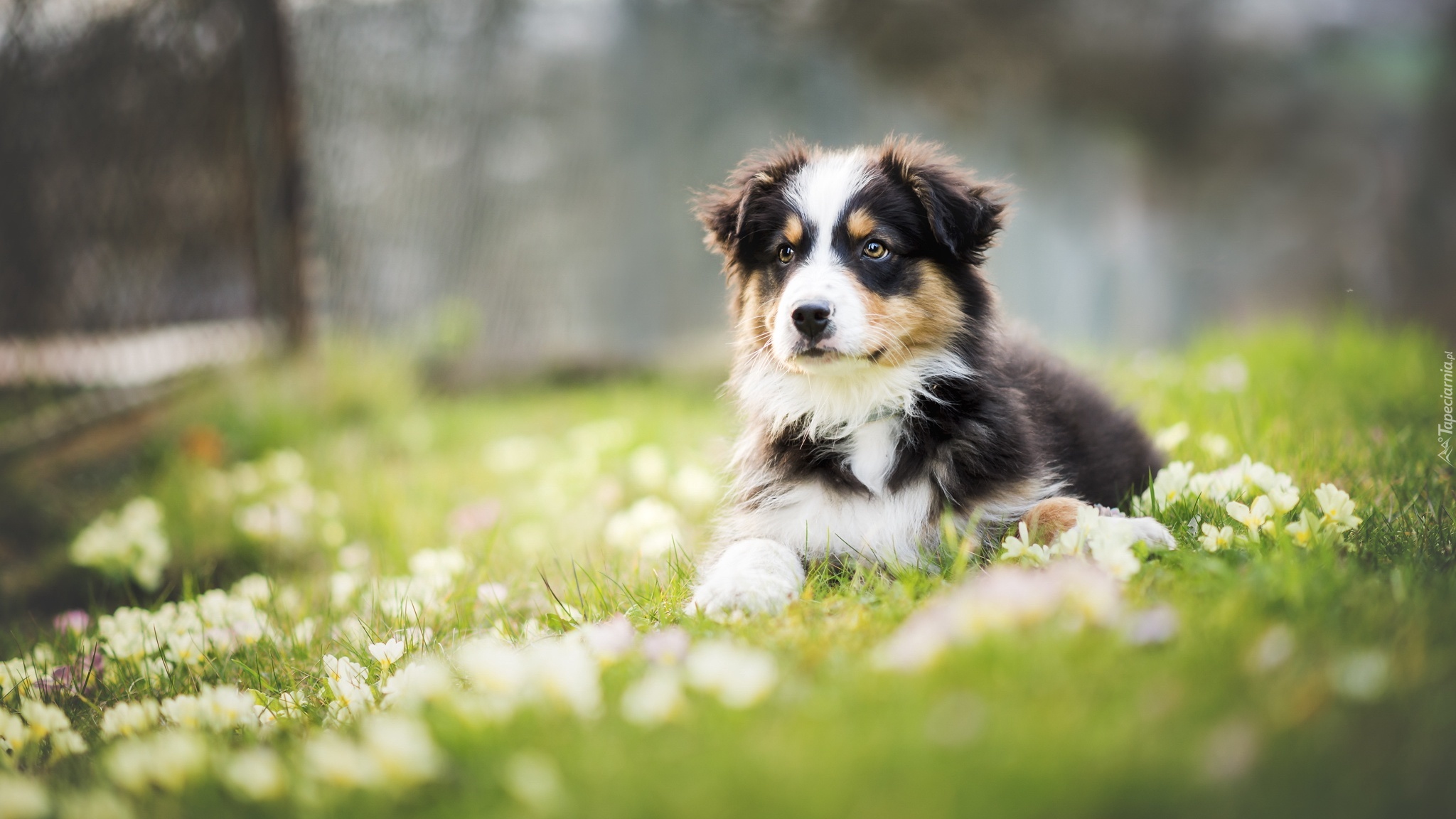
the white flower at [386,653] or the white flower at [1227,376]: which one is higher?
the white flower at [386,653]

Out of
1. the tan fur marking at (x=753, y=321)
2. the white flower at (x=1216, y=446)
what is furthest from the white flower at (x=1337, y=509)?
the tan fur marking at (x=753, y=321)

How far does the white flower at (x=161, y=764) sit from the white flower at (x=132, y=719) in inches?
17.1

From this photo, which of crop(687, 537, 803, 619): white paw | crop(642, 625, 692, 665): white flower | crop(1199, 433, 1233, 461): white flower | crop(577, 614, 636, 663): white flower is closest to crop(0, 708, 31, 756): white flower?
crop(577, 614, 636, 663): white flower

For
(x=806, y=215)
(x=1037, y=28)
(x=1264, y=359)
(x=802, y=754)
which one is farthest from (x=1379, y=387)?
(x=1037, y=28)

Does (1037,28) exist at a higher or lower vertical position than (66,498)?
higher

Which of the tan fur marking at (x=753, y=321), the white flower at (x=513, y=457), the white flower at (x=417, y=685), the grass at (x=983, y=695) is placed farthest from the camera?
the white flower at (x=513, y=457)

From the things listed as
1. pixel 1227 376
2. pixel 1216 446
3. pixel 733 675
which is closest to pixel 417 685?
pixel 733 675

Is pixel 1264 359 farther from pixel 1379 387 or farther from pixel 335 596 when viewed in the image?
pixel 335 596

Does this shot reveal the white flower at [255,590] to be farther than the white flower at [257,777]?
Yes

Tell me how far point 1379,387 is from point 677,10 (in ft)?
17.7

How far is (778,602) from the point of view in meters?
2.06

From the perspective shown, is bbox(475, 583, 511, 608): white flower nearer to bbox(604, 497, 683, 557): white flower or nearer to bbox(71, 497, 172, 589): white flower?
bbox(604, 497, 683, 557): white flower

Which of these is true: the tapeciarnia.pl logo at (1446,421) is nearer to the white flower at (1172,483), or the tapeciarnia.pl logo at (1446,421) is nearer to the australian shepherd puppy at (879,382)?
the australian shepherd puppy at (879,382)

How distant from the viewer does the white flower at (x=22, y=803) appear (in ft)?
4.50
